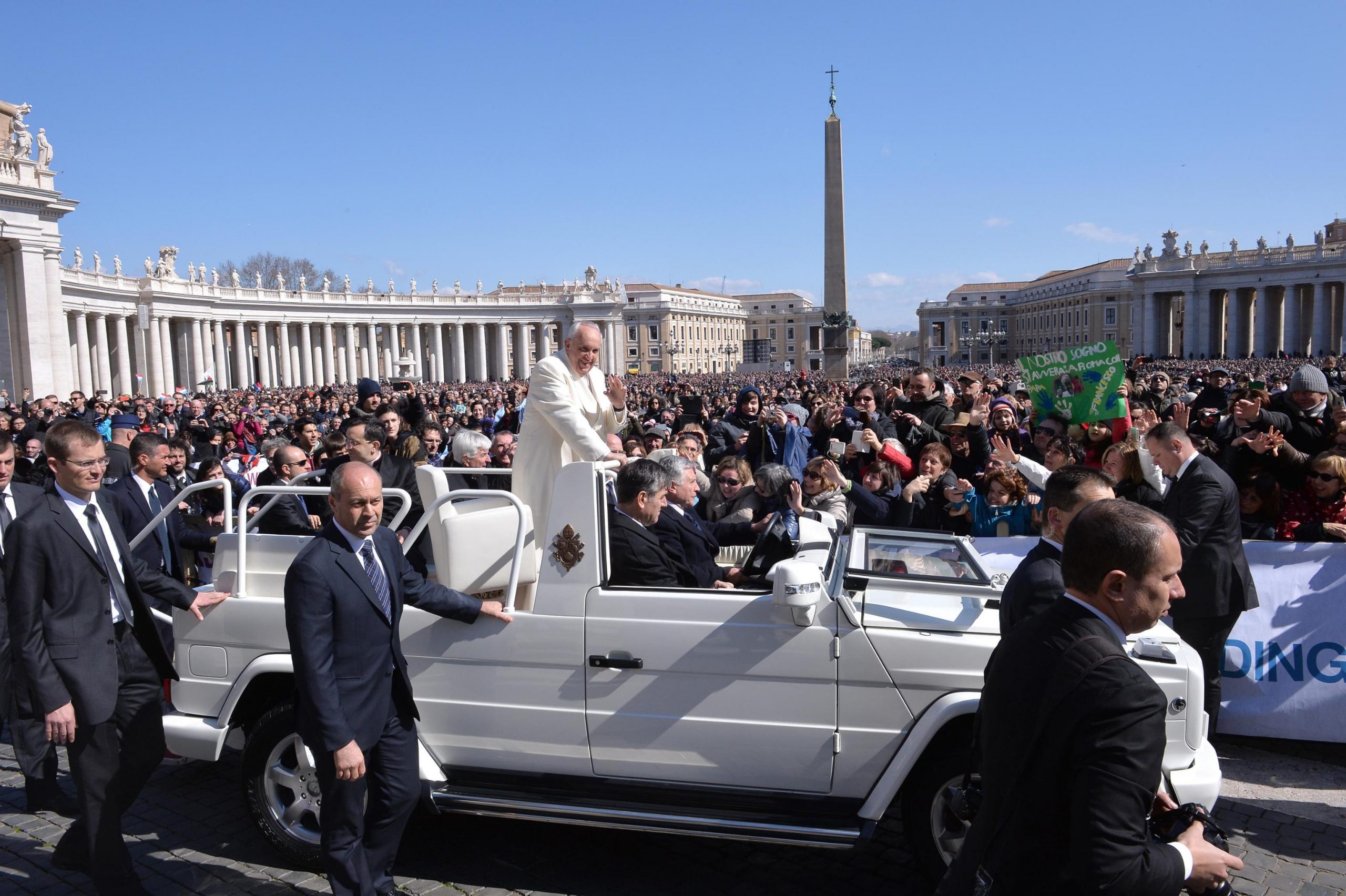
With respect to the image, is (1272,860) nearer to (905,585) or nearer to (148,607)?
(905,585)

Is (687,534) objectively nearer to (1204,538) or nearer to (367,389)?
(1204,538)

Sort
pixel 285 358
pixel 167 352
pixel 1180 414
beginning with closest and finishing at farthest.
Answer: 1. pixel 1180 414
2. pixel 167 352
3. pixel 285 358

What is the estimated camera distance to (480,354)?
96.8 meters

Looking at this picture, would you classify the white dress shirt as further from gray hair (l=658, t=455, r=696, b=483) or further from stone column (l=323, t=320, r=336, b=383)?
stone column (l=323, t=320, r=336, b=383)

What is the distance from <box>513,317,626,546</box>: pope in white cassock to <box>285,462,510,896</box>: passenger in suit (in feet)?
3.83

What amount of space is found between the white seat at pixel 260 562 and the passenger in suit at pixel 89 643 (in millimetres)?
150

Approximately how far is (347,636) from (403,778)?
0.70 meters

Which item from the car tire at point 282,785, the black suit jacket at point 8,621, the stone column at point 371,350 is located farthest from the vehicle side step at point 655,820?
the stone column at point 371,350

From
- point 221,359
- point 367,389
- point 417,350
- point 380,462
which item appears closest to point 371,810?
point 380,462

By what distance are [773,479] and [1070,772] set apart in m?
5.16

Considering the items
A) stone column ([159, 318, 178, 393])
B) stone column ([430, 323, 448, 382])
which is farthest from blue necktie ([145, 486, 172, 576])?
stone column ([430, 323, 448, 382])

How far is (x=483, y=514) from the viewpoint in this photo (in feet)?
14.6

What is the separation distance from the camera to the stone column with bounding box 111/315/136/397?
6041cm

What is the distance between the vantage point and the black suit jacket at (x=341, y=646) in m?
3.46
